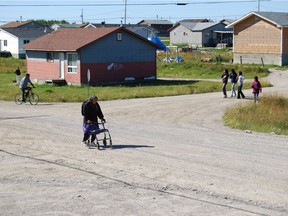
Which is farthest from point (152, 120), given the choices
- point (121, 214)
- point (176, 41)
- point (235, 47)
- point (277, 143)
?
point (176, 41)

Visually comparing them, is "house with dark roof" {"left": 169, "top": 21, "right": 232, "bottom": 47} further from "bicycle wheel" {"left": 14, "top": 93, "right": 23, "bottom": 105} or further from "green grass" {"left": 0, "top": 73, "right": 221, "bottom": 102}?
"bicycle wheel" {"left": 14, "top": 93, "right": 23, "bottom": 105}

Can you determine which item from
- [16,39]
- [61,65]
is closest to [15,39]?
[16,39]

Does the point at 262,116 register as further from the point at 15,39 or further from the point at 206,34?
the point at 206,34

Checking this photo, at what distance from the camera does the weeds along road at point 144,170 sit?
39.0 ft

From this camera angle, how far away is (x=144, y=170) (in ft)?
49.3

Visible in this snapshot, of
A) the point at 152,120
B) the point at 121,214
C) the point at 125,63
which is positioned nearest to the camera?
the point at 121,214

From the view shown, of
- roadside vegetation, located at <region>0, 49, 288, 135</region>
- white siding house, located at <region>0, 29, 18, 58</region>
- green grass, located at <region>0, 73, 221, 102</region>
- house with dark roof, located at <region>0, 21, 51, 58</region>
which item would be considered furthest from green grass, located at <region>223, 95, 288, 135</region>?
white siding house, located at <region>0, 29, 18, 58</region>

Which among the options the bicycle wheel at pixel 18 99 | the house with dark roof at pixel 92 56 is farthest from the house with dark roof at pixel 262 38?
the bicycle wheel at pixel 18 99

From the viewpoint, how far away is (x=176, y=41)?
383ft

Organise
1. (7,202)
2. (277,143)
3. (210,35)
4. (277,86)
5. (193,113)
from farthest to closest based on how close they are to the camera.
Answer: (210,35)
(277,86)
(193,113)
(277,143)
(7,202)

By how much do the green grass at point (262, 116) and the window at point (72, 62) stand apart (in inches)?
678

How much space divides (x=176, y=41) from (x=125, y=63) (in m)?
72.4

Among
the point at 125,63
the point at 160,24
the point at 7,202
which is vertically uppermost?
the point at 160,24

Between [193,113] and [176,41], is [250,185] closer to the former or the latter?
[193,113]
